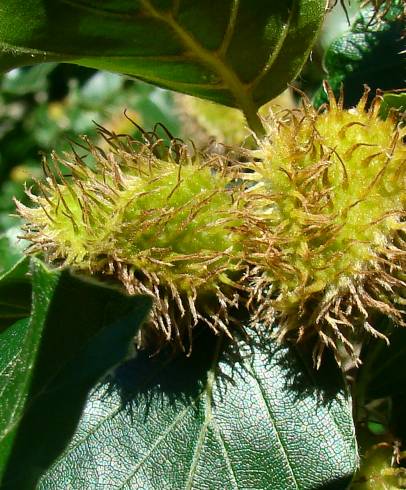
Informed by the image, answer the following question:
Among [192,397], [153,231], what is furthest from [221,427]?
[153,231]

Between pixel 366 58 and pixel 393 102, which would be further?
pixel 366 58

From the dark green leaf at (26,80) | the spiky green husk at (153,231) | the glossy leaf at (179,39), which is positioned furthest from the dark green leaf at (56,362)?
the dark green leaf at (26,80)

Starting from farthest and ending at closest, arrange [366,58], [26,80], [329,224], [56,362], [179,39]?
[26,80] → [366,58] → [179,39] → [329,224] → [56,362]

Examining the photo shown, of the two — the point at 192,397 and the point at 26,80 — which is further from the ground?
the point at 26,80

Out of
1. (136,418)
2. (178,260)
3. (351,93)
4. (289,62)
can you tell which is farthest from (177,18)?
(136,418)

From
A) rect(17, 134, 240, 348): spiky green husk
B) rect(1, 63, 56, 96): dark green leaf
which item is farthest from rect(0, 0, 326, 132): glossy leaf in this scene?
rect(1, 63, 56, 96): dark green leaf

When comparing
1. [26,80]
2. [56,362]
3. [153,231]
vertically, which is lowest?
[56,362]

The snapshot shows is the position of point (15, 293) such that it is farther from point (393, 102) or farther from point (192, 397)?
point (393, 102)
